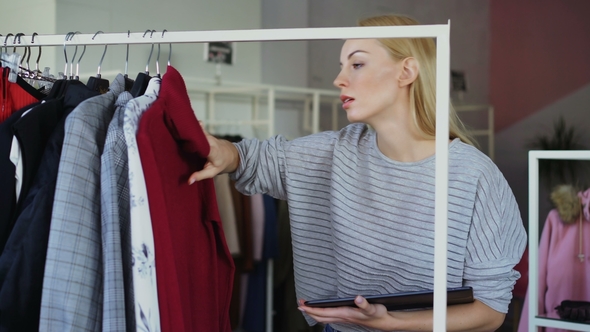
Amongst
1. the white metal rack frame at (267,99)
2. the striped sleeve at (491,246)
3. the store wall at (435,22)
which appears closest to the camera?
the striped sleeve at (491,246)

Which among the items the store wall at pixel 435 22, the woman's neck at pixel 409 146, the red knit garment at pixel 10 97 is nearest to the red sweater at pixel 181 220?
the red knit garment at pixel 10 97

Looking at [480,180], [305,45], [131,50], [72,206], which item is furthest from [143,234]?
[305,45]

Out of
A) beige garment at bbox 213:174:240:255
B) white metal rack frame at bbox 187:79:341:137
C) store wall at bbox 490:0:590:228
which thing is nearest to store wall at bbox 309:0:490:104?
store wall at bbox 490:0:590:228

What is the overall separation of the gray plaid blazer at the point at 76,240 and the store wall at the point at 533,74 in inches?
172

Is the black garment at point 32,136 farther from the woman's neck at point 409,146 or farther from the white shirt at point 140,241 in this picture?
the woman's neck at point 409,146

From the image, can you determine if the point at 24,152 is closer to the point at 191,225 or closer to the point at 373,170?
the point at 191,225

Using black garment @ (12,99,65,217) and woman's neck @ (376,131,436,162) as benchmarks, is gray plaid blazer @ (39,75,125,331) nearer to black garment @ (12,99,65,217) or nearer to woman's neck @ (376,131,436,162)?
black garment @ (12,99,65,217)

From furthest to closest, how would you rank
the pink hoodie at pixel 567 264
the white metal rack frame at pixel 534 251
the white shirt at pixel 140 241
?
the pink hoodie at pixel 567 264
the white metal rack frame at pixel 534 251
the white shirt at pixel 140 241

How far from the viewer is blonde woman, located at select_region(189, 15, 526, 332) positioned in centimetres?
140

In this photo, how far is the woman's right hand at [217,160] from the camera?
1189 millimetres

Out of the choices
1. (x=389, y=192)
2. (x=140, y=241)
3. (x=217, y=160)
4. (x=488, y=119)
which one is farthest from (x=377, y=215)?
(x=488, y=119)

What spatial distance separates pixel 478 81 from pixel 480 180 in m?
4.25

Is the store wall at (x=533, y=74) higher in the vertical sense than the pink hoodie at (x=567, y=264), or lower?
higher

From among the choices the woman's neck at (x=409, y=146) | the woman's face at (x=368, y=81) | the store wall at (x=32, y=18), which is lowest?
the woman's neck at (x=409, y=146)
